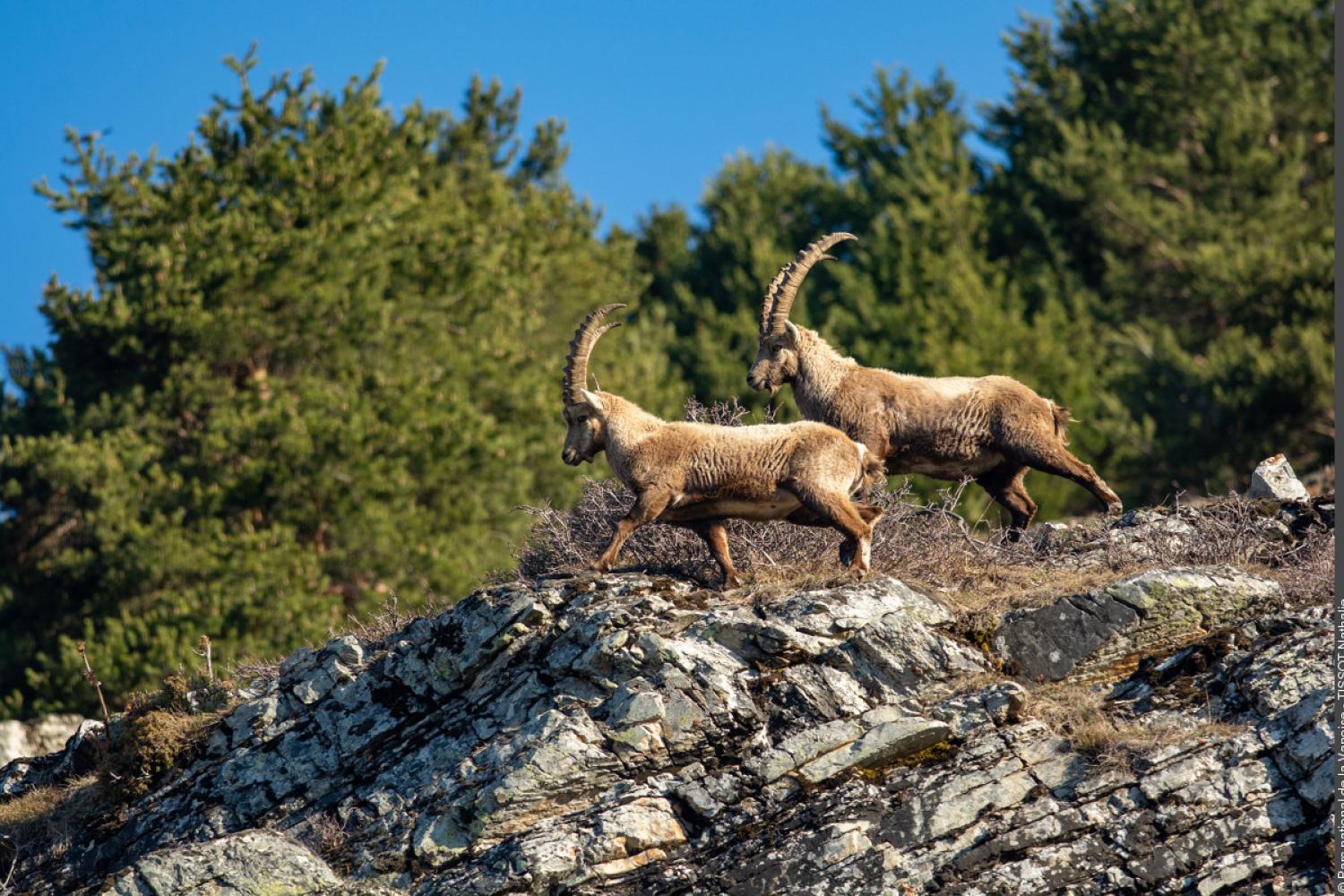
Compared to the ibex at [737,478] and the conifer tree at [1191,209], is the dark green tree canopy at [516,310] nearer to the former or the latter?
the conifer tree at [1191,209]

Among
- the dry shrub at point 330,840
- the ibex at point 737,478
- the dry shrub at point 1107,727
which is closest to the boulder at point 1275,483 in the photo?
the ibex at point 737,478

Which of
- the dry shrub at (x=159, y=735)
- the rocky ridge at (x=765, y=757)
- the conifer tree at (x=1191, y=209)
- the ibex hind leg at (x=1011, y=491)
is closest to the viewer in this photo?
the rocky ridge at (x=765, y=757)

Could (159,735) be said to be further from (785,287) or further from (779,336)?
(785,287)

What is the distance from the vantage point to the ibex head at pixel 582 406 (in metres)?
14.2

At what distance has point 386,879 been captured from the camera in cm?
1146

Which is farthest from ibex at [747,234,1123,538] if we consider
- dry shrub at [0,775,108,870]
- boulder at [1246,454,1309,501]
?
dry shrub at [0,775,108,870]

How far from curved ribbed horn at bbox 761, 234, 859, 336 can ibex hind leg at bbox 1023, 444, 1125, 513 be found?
2.59 metres

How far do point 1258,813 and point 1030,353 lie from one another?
3198cm

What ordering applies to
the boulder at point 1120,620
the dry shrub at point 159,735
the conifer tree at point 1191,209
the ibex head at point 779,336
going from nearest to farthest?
the boulder at point 1120,620 → the dry shrub at point 159,735 → the ibex head at point 779,336 → the conifer tree at point 1191,209

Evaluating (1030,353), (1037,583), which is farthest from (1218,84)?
(1037,583)

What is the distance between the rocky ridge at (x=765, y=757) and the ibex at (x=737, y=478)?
604 millimetres

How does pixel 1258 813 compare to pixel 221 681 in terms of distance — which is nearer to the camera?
pixel 1258 813

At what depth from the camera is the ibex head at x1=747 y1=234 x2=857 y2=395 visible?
15.9m

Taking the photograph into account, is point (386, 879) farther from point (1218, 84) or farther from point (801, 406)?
point (1218, 84)
